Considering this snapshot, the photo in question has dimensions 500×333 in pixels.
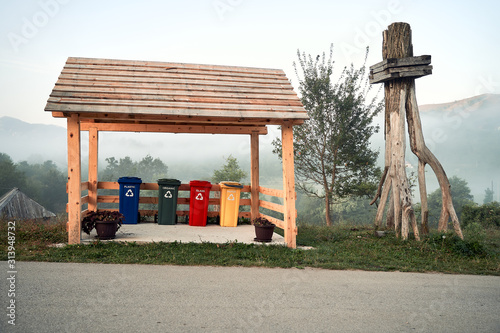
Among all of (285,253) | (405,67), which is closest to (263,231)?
(285,253)

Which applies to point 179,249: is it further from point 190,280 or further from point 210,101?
point 210,101

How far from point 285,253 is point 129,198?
543 centimetres

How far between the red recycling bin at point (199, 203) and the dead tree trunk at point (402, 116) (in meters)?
5.32

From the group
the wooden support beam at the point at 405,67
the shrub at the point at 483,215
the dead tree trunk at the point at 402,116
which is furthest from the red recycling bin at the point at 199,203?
the shrub at the point at 483,215

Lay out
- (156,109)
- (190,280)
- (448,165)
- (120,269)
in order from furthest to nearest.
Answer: (448,165) < (156,109) < (120,269) < (190,280)

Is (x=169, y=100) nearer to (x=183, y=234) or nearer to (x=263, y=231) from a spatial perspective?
(x=183, y=234)

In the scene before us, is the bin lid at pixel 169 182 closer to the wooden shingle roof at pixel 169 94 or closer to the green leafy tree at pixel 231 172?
the wooden shingle roof at pixel 169 94

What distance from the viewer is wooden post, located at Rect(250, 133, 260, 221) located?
1243 centimetres

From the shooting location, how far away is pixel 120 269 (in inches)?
261

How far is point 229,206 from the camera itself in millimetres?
11805

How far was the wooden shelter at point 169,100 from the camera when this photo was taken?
28.5 ft

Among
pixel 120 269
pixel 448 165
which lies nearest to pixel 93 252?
pixel 120 269

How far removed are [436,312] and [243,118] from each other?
571 cm

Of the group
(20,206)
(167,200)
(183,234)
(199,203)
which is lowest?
(20,206)
